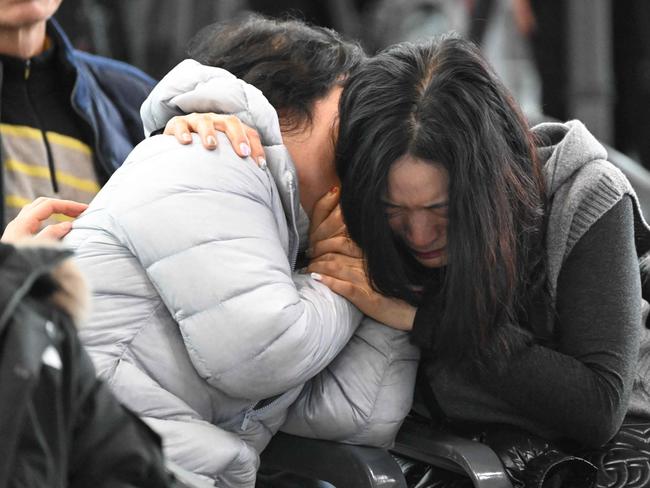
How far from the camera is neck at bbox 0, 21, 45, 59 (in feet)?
9.17

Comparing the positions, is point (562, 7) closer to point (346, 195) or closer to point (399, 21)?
point (399, 21)

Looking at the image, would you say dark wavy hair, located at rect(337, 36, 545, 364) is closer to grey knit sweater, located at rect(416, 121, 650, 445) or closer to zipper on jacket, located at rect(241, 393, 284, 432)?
grey knit sweater, located at rect(416, 121, 650, 445)

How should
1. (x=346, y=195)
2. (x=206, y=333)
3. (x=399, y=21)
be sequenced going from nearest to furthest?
(x=206, y=333) → (x=346, y=195) → (x=399, y=21)

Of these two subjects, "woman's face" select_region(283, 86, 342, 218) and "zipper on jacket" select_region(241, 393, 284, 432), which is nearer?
"zipper on jacket" select_region(241, 393, 284, 432)

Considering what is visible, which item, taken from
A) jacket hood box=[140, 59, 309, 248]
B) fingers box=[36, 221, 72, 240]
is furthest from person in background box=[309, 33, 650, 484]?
fingers box=[36, 221, 72, 240]

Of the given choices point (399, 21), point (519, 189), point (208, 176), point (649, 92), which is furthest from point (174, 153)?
point (399, 21)

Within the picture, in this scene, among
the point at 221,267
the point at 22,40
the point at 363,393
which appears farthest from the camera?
the point at 22,40

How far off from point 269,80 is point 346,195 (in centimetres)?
27

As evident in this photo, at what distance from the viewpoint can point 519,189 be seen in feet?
6.92

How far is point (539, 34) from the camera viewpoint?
647 cm

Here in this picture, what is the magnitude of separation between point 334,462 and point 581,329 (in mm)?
496

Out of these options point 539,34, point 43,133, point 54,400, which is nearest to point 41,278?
point 54,400

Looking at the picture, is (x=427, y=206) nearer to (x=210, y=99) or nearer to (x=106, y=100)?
(x=210, y=99)

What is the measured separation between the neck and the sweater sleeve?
1361 millimetres
